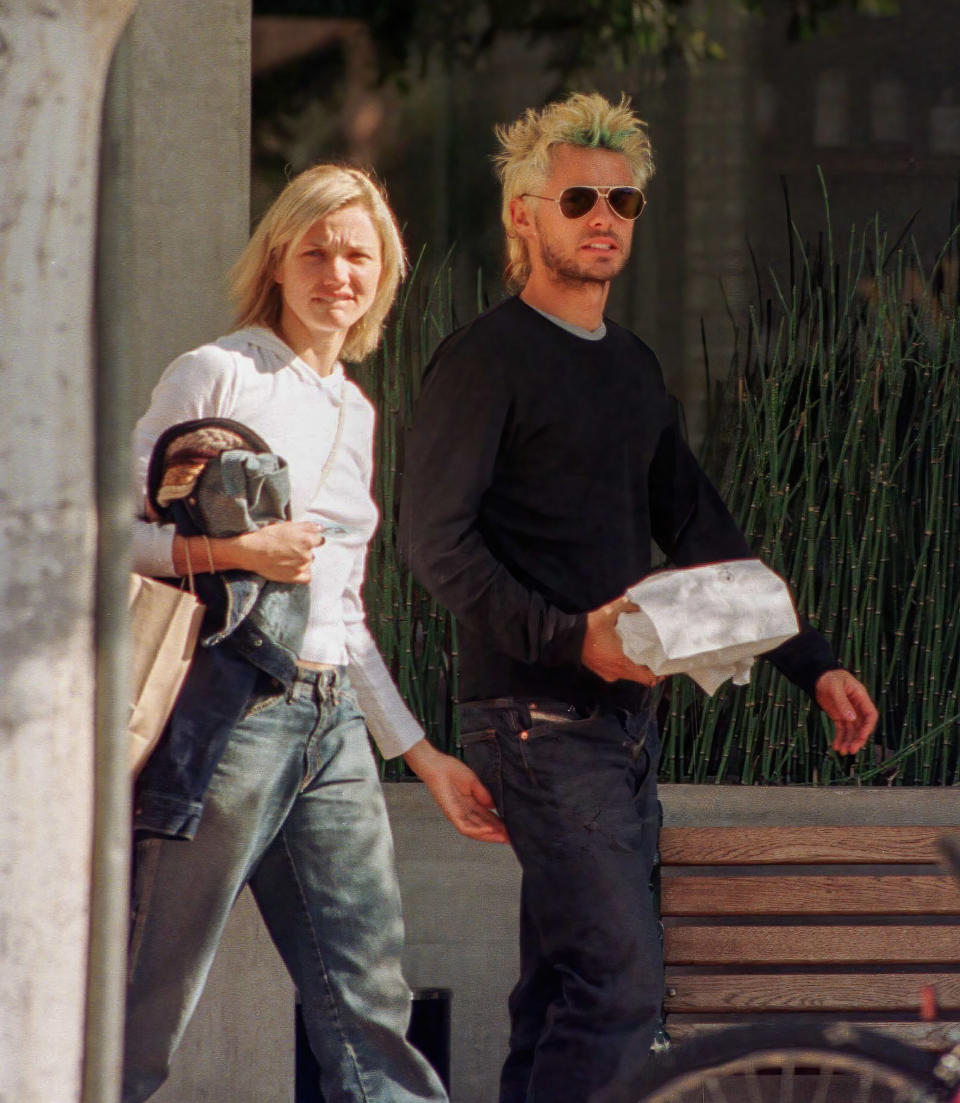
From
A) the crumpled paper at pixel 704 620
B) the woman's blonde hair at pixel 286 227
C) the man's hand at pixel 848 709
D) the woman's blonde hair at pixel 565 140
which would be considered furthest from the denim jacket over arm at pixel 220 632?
the man's hand at pixel 848 709

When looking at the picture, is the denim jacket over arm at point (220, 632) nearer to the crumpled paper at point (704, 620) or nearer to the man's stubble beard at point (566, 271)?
the crumpled paper at point (704, 620)

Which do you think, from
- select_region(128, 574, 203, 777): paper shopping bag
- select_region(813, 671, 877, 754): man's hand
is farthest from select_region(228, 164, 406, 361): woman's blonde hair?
select_region(813, 671, 877, 754): man's hand

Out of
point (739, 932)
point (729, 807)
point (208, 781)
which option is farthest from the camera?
point (729, 807)

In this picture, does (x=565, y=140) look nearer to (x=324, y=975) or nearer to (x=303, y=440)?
(x=303, y=440)

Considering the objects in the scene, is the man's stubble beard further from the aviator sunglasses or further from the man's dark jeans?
the man's dark jeans

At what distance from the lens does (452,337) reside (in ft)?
9.41

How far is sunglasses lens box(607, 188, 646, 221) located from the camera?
9.59 ft

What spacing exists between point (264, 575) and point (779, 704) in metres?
1.75

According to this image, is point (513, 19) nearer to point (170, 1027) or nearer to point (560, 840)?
point (560, 840)

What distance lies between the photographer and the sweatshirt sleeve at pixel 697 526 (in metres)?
3.01

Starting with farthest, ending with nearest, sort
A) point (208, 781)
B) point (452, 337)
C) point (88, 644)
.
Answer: point (452, 337) < point (208, 781) < point (88, 644)

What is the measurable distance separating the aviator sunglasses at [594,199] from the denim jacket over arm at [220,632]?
0.75 meters

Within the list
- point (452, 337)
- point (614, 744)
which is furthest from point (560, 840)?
point (452, 337)

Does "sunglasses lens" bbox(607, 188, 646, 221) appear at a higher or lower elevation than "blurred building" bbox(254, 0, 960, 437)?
lower
